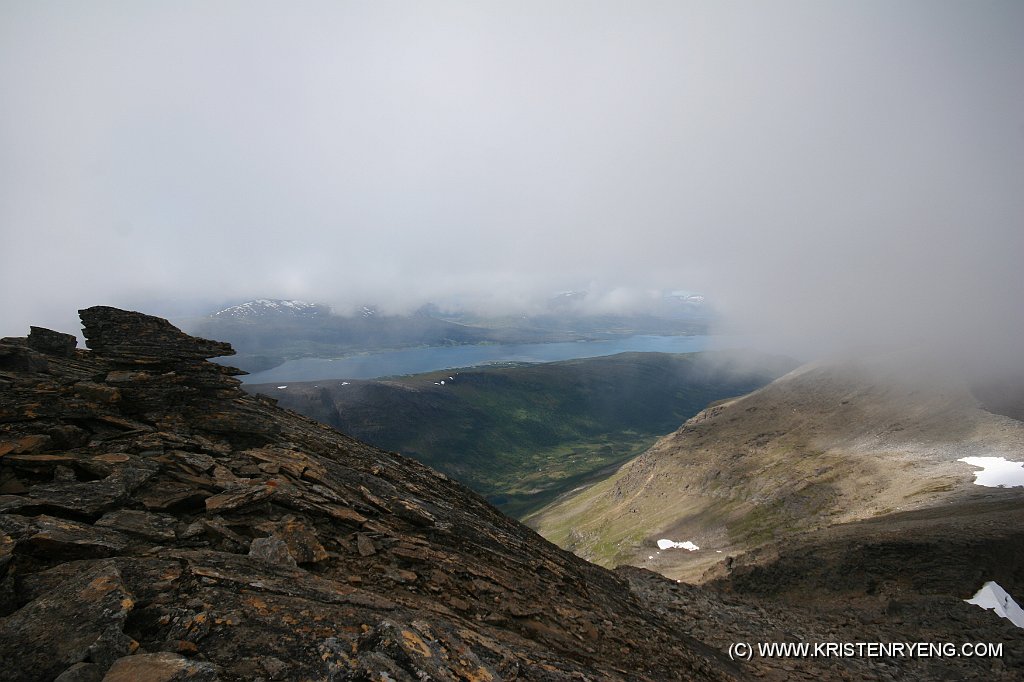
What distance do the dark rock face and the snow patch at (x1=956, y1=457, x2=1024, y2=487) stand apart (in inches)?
2720

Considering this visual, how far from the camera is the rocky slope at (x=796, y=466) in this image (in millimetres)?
76375

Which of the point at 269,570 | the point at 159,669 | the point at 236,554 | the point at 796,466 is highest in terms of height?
the point at 159,669

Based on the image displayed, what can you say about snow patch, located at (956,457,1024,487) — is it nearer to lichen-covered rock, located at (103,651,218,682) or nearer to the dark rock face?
the dark rock face

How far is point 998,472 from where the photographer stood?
2625 inches

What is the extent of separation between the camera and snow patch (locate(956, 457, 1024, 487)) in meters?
61.9

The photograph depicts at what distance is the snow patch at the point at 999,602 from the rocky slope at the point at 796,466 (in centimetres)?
2101

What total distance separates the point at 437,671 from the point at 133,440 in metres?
16.4

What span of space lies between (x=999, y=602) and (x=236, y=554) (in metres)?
53.7

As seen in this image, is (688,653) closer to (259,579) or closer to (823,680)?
(823,680)

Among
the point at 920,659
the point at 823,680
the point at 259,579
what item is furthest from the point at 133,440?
the point at 920,659

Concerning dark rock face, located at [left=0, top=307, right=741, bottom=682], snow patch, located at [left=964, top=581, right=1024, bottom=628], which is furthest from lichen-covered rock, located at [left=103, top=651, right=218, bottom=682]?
snow patch, located at [left=964, top=581, right=1024, bottom=628]

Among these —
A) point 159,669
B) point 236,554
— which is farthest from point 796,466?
point 159,669

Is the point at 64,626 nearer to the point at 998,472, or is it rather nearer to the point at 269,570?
the point at 269,570

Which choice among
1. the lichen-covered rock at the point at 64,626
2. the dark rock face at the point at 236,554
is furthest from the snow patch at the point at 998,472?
the lichen-covered rock at the point at 64,626
